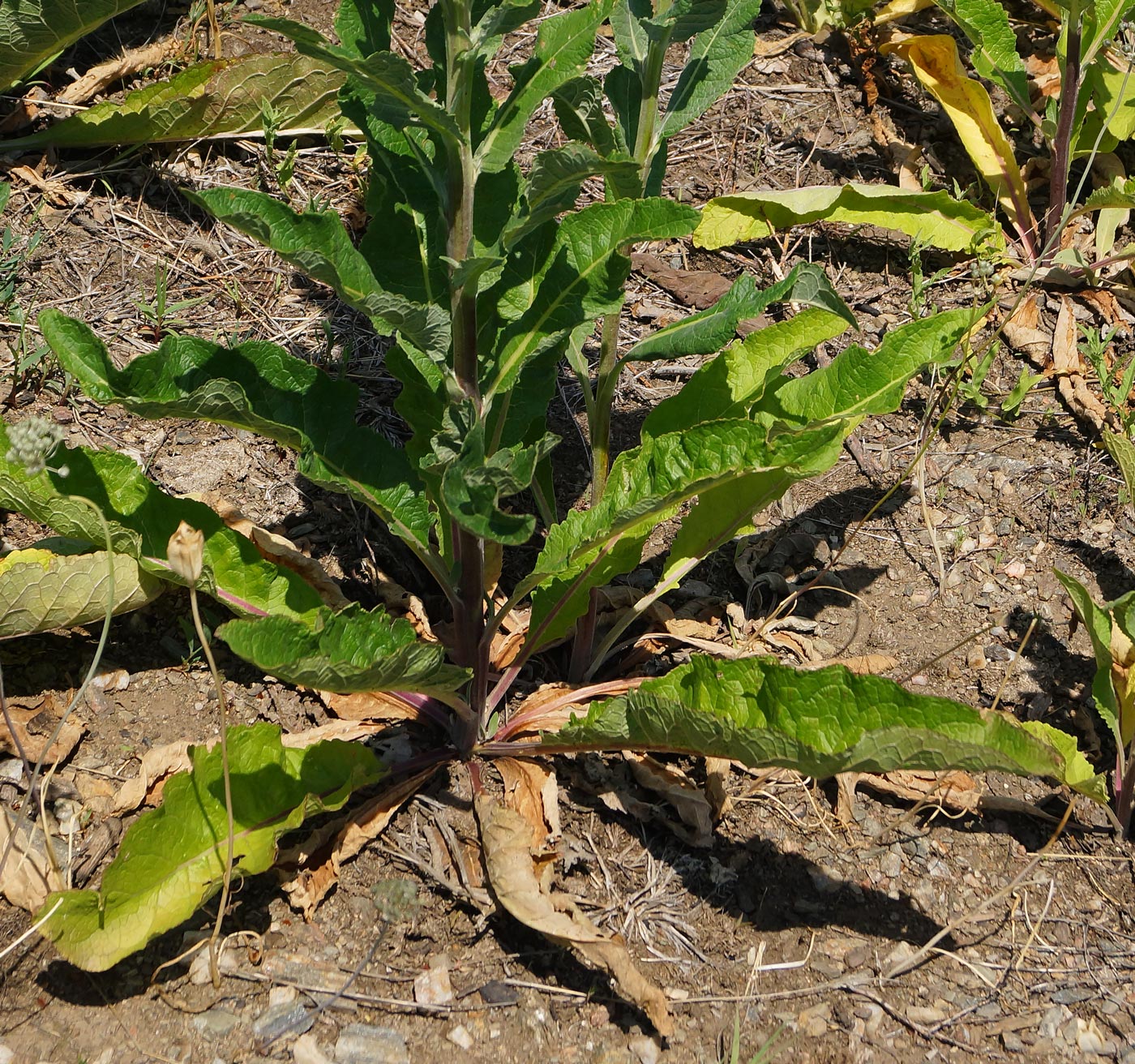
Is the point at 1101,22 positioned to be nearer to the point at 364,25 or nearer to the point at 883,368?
the point at 883,368

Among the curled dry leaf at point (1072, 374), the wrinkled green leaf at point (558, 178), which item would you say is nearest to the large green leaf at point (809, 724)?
the wrinkled green leaf at point (558, 178)

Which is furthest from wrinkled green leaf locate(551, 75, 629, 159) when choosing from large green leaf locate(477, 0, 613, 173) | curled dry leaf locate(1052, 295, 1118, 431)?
curled dry leaf locate(1052, 295, 1118, 431)

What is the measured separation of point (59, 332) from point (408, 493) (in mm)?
743

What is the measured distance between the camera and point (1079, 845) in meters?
2.45

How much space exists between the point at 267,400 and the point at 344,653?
25.8 inches

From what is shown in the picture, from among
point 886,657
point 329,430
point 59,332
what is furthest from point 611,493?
point 59,332

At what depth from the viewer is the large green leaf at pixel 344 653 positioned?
184cm

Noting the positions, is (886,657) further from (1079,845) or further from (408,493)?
(408,493)

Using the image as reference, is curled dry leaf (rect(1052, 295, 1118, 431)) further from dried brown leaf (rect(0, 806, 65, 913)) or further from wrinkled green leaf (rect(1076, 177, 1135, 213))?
dried brown leaf (rect(0, 806, 65, 913))

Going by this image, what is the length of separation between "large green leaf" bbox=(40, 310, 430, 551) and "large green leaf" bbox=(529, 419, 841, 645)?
337mm

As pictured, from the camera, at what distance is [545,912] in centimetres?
211

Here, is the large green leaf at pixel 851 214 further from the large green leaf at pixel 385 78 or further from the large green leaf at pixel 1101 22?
the large green leaf at pixel 385 78

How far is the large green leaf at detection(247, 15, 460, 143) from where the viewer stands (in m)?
1.71

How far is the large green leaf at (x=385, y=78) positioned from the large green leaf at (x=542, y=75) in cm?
12
